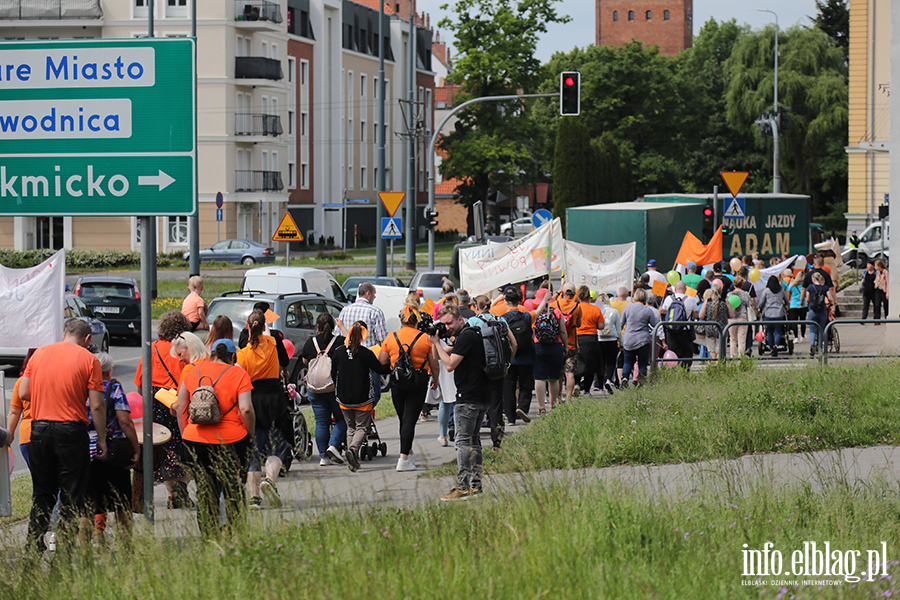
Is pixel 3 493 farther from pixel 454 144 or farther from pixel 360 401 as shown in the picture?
pixel 454 144

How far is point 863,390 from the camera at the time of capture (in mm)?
12461

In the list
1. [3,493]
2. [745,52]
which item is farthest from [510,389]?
[745,52]

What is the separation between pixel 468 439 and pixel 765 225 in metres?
27.3

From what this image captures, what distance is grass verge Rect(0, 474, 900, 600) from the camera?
5.11 meters

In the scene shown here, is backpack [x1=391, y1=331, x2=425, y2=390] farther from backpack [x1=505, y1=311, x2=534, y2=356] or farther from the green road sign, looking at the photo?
the green road sign

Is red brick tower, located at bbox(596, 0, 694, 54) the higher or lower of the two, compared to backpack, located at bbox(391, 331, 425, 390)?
higher

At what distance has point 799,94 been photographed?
6938 cm

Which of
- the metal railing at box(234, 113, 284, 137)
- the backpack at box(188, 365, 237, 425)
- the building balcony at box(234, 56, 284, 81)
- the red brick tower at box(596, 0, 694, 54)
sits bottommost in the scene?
the backpack at box(188, 365, 237, 425)

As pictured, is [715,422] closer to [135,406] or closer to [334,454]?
[334,454]

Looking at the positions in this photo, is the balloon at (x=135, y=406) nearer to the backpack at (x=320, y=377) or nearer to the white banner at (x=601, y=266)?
the backpack at (x=320, y=377)

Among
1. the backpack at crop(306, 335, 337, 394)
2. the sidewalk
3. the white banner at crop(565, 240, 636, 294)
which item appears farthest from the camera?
the white banner at crop(565, 240, 636, 294)

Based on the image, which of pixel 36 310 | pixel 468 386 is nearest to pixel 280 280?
pixel 36 310

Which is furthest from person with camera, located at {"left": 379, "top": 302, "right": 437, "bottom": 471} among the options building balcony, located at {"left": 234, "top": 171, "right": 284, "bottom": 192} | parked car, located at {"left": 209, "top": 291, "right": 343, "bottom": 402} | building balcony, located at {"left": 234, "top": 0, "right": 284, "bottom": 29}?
building balcony, located at {"left": 234, "top": 0, "right": 284, "bottom": 29}

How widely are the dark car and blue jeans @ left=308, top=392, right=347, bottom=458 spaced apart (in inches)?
606
